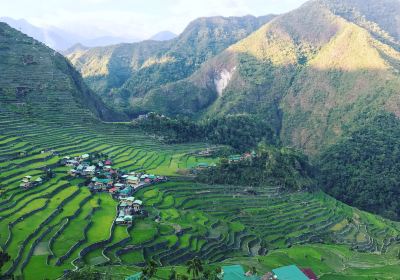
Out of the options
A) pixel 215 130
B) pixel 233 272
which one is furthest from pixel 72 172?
pixel 215 130

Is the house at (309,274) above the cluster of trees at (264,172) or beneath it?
beneath

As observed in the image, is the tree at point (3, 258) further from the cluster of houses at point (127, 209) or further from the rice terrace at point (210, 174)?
the cluster of houses at point (127, 209)

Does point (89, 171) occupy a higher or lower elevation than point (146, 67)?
lower

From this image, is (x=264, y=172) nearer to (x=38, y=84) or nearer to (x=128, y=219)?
(x=128, y=219)

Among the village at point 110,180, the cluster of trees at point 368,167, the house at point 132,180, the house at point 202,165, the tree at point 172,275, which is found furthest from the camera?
the cluster of trees at point 368,167

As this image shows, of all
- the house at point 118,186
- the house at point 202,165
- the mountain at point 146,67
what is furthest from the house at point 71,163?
the mountain at point 146,67

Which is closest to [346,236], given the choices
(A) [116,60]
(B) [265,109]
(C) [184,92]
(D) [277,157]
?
(D) [277,157]
